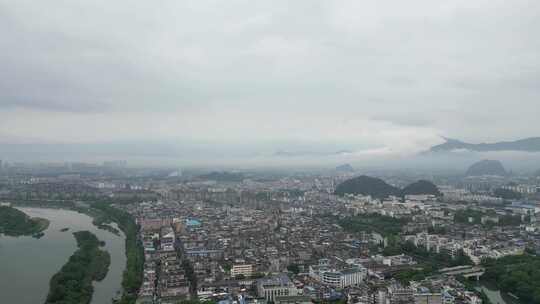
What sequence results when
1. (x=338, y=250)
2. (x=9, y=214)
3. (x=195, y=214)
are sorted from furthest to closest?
(x=195, y=214) → (x=9, y=214) → (x=338, y=250)

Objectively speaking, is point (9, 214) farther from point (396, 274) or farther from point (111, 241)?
point (396, 274)

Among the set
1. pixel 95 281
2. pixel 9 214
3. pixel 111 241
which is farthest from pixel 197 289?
pixel 9 214

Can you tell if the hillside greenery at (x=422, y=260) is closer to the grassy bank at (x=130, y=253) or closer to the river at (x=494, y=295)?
the river at (x=494, y=295)

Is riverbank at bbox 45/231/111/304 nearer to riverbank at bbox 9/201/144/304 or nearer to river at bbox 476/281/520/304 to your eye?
riverbank at bbox 9/201/144/304

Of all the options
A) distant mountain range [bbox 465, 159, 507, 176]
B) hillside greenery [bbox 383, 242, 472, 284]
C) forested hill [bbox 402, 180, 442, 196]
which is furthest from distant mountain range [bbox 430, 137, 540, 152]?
hillside greenery [bbox 383, 242, 472, 284]

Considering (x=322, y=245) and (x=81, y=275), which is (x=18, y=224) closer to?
(x=81, y=275)

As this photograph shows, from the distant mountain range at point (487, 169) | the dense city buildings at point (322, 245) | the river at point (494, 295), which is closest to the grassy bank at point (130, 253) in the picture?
the dense city buildings at point (322, 245)

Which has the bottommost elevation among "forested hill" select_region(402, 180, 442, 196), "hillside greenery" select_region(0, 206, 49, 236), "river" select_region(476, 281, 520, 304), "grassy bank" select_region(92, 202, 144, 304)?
"river" select_region(476, 281, 520, 304)
